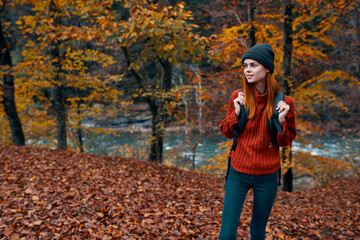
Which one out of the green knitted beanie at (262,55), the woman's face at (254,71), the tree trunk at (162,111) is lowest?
the tree trunk at (162,111)

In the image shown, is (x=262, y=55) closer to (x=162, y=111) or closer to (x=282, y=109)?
(x=282, y=109)

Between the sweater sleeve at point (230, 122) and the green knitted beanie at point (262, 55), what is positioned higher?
the green knitted beanie at point (262, 55)

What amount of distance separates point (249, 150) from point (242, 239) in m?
2.16

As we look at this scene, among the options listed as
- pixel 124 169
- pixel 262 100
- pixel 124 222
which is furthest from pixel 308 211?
pixel 124 169

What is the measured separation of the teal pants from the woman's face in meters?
0.89

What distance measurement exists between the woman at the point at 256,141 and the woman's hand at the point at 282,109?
0.22 ft

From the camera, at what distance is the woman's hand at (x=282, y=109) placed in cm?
207

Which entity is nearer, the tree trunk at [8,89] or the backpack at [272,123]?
the backpack at [272,123]

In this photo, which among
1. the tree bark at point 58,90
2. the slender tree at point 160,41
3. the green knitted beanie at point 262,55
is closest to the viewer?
the green knitted beanie at point 262,55

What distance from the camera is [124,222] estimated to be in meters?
4.08

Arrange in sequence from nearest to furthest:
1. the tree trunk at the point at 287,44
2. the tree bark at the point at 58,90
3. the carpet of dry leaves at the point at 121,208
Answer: the carpet of dry leaves at the point at 121,208, the tree trunk at the point at 287,44, the tree bark at the point at 58,90

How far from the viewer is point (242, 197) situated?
2.31 metres

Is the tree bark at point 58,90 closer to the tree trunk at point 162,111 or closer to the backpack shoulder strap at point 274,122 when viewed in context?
the tree trunk at point 162,111

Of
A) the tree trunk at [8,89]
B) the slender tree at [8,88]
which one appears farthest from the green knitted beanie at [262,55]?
the tree trunk at [8,89]
